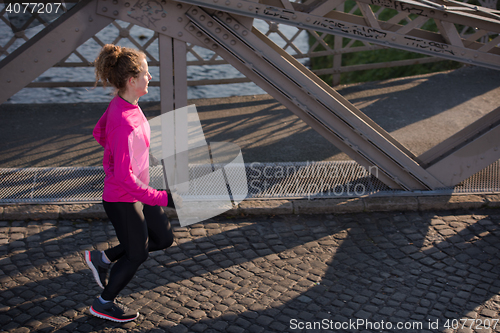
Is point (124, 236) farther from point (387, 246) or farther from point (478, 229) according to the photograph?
point (478, 229)

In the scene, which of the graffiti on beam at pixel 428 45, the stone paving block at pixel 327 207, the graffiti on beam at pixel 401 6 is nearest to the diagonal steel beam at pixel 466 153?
the stone paving block at pixel 327 207

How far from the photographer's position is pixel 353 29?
494 cm

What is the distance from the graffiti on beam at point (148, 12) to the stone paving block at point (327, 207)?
2410 millimetres

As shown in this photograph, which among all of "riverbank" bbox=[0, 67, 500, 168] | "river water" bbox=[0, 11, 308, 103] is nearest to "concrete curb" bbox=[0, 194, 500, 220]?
"riverbank" bbox=[0, 67, 500, 168]

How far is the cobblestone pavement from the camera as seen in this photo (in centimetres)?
387

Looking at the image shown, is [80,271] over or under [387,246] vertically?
under

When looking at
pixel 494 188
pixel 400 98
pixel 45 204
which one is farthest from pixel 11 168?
pixel 400 98

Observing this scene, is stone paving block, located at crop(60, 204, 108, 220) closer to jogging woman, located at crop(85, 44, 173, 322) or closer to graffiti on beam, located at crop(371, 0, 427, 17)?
jogging woman, located at crop(85, 44, 173, 322)

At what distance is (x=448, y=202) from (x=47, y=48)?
175 inches

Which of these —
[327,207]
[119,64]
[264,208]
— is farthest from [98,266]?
[327,207]

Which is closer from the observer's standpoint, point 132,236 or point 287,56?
point 132,236

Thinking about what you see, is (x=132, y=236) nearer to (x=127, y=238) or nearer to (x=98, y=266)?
(x=127, y=238)

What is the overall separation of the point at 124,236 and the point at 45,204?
86.4 inches

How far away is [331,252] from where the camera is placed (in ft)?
15.8
